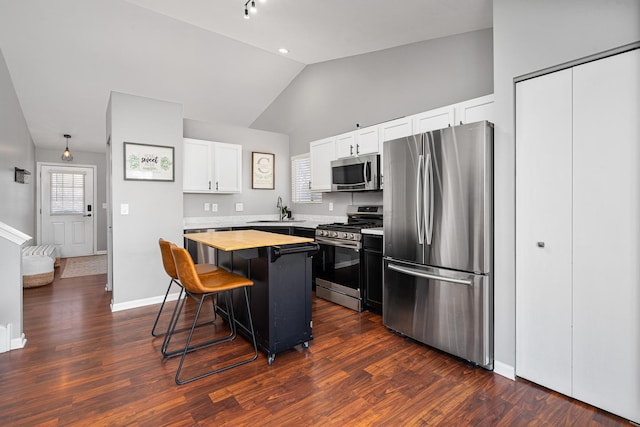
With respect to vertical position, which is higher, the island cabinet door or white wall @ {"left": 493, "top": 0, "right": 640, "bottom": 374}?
white wall @ {"left": 493, "top": 0, "right": 640, "bottom": 374}

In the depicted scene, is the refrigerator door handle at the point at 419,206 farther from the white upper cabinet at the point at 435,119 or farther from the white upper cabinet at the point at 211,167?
the white upper cabinet at the point at 211,167

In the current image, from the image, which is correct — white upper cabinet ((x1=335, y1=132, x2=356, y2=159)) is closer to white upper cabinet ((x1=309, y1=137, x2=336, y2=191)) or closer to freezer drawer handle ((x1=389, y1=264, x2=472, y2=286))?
white upper cabinet ((x1=309, y1=137, x2=336, y2=191))

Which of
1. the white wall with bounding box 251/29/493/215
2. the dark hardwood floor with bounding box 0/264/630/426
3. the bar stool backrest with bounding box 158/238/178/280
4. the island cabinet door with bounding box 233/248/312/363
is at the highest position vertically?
the white wall with bounding box 251/29/493/215

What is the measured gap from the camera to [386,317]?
301 centimetres

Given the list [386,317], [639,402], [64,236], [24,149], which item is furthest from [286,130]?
[64,236]

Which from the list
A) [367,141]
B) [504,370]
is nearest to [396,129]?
[367,141]

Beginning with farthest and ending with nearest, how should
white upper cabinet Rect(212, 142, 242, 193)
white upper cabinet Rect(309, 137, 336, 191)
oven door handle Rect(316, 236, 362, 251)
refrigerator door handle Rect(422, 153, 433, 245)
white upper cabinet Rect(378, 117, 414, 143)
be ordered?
white upper cabinet Rect(212, 142, 242, 193) < white upper cabinet Rect(309, 137, 336, 191) < oven door handle Rect(316, 236, 362, 251) < white upper cabinet Rect(378, 117, 414, 143) < refrigerator door handle Rect(422, 153, 433, 245)

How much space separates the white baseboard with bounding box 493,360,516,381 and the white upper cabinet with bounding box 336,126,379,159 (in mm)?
2428

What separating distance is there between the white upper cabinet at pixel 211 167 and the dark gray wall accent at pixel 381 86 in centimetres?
121

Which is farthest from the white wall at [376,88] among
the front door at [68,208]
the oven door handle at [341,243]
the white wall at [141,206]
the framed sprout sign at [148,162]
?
the front door at [68,208]

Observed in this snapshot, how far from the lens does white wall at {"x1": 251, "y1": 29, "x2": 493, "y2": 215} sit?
328 cm

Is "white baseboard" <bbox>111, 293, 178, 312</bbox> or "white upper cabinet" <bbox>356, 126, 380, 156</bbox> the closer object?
"white baseboard" <bbox>111, 293, 178, 312</bbox>

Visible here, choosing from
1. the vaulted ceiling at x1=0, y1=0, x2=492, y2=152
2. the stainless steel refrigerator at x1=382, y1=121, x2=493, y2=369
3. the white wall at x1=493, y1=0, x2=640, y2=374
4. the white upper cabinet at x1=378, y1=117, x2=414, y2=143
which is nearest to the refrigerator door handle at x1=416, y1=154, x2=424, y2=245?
the stainless steel refrigerator at x1=382, y1=121, x2=493, y2=369

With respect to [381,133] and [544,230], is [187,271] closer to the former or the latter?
[544,230]
